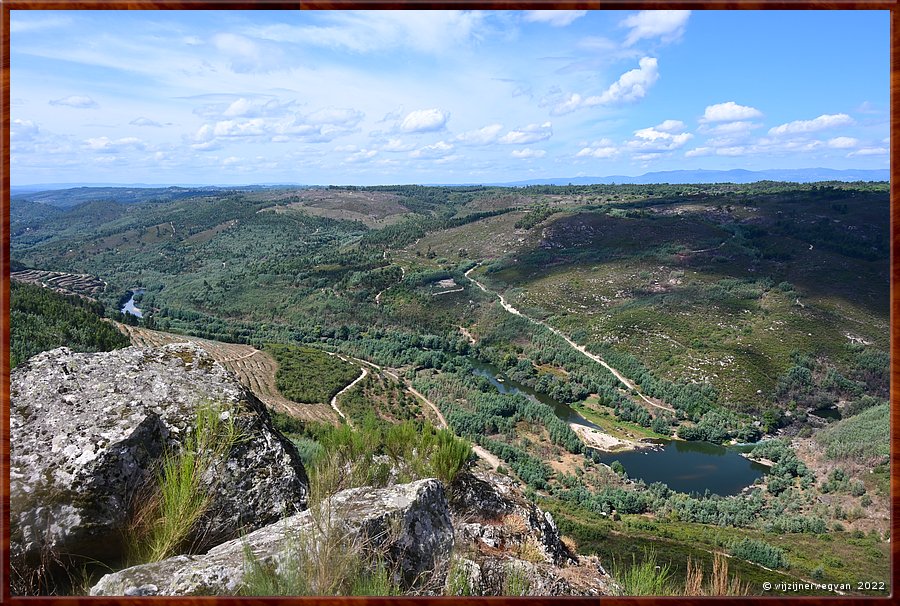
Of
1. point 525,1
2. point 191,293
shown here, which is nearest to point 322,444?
point 525,1

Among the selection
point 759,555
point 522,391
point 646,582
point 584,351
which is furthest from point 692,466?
point 646,582

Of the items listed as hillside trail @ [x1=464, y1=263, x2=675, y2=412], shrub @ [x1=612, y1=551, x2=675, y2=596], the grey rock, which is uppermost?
shrub @ [x1=612, y1=551, x2=675, y2=596]

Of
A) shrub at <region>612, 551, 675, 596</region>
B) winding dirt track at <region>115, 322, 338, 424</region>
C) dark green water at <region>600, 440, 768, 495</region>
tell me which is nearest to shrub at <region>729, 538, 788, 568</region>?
shrub at <region>612, 551, 675, 596</region>

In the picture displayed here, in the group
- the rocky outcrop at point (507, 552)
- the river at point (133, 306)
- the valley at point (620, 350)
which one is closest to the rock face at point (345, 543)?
the rocky outcrop at point (507, 552)

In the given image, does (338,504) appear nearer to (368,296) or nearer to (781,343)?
(781,343)

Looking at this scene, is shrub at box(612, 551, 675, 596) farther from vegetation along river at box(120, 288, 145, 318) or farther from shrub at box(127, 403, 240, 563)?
vegetation along river at box(120, 288, 145, 318)

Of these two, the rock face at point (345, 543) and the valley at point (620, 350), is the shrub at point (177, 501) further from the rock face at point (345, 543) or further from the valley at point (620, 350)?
the valley at point (620, 350)
